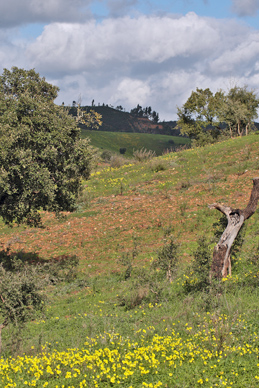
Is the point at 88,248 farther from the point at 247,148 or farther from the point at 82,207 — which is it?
the point at 247,148

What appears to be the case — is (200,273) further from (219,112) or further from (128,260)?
(219,112)

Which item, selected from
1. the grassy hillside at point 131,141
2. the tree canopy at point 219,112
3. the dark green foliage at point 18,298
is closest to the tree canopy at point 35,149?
the dark green foliage at point 18,298

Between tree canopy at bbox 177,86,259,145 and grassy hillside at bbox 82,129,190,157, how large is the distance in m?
38.7

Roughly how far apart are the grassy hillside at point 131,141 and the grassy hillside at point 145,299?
239 ft

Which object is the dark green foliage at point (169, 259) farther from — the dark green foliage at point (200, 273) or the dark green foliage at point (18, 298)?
the dark green foliage at point (18, 298)

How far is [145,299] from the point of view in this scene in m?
11.1

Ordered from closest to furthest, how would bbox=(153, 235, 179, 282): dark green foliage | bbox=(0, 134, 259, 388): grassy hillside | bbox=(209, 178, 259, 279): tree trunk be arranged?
bbox=(0, 134, 259, 388): grassy hillside, bbox=(209, 178, 259, 279): tree trunk, bbox=(153, 235, 179, 282): dark green foliage

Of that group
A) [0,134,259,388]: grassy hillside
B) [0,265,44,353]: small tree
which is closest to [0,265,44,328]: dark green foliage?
[0,265,44,353]: small tree

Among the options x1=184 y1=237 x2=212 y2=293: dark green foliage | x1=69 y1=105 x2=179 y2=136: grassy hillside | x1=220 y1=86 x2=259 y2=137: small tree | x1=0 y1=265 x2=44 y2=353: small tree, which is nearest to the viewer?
x1=0 y1=265 x2=44 y2=353: small tree

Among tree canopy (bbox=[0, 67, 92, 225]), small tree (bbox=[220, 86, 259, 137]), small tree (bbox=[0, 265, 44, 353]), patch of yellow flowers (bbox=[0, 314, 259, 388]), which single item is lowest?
patch of yellow flowers (bbox=[0, 314, 259, 388])

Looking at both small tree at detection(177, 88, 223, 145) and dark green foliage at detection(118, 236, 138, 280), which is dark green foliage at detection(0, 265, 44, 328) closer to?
dark green foliage at detection(118, 236, 138, 280)

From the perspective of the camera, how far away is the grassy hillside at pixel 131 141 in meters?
98.9

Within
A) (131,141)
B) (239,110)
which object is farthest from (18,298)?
(131,141)

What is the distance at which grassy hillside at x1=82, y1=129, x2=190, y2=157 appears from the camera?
98875mm
